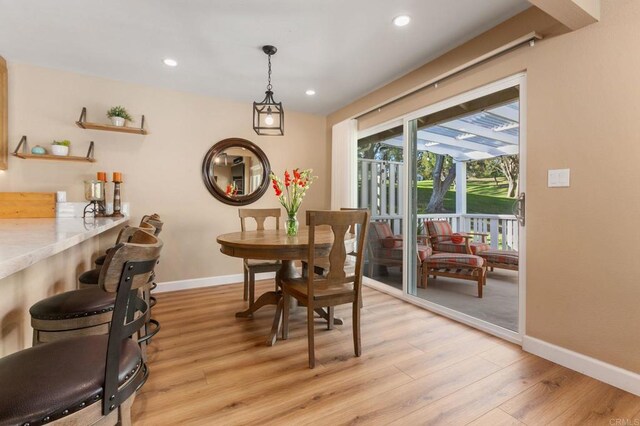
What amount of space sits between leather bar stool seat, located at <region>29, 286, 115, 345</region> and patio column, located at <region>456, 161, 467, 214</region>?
4.64m

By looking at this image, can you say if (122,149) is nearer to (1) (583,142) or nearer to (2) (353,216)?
(2) (353,216)

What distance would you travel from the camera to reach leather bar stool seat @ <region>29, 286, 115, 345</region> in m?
1.22

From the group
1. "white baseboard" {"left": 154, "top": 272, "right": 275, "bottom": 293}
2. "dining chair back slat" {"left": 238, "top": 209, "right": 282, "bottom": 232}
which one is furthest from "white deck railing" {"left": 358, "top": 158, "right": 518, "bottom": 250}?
"white baseboard" {"left": 154, "top": 272, "right": 275, "bottom": 293}

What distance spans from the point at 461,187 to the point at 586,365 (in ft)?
10.7

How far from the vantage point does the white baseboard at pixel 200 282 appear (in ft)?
12.0

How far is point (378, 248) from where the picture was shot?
13.1ft

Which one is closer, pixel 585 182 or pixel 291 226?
pixel 585 182

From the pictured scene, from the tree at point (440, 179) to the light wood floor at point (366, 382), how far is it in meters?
2.00

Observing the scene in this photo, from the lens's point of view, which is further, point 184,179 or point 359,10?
point 184,179

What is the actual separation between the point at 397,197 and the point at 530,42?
2086 millimetres

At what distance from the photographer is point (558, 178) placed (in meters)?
2.01

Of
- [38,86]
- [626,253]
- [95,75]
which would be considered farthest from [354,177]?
[38,86]

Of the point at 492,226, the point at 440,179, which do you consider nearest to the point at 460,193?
the point at 492,226

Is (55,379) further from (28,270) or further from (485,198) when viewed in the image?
(485,198)
